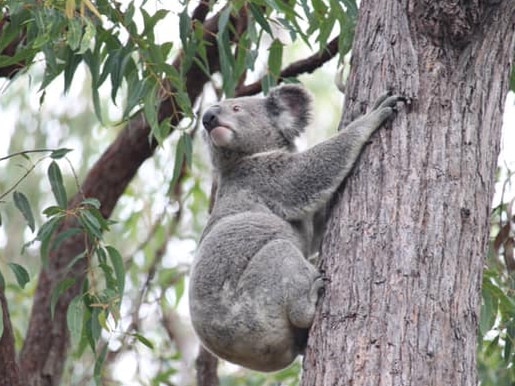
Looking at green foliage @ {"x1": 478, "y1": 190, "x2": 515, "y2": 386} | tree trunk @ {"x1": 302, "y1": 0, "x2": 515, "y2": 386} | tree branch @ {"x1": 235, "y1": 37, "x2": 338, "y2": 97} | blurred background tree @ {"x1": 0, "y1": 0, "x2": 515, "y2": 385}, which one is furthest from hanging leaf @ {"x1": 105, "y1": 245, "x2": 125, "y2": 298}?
tree branch @ {"x1": 235, "y1": 37, "x2": 338, "y2": 97}

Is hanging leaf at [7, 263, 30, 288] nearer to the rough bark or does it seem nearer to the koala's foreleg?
the rough bark

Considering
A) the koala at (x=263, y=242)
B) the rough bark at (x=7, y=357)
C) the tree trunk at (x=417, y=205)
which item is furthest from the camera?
the rough bark at (x=7, y=357)

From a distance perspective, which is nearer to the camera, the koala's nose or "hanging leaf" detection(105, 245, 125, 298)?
"hanging leaf" detection(105, 245, 125, 298)

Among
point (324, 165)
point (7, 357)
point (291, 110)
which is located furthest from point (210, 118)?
point (7, 357)

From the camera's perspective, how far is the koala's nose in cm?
419

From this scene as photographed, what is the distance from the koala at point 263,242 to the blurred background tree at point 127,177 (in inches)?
10.3

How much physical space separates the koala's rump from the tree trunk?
1.32 ft

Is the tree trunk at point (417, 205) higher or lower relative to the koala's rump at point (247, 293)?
higher

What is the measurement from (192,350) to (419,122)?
4.50 meters

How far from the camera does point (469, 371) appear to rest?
2609 mm

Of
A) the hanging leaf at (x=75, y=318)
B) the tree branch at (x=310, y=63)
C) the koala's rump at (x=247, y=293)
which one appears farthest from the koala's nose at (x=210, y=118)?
the hanging leaf at (x=75, y=318)

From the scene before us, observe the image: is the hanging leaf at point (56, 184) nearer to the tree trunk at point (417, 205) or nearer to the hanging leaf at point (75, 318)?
the hanging leaf at point (75, 318)

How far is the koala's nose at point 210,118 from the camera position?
4.19m

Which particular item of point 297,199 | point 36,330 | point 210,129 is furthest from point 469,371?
point 36,330
